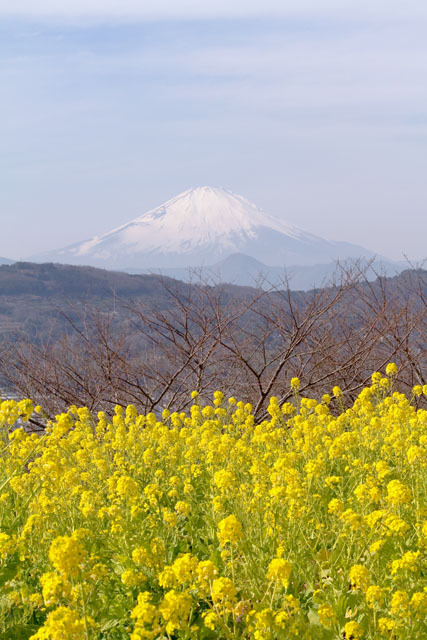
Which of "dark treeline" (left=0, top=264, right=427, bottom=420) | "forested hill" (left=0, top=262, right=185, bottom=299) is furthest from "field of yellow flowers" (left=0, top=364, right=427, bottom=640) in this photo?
"forested hill" (left=0, top=262, right=185, bottom=299)

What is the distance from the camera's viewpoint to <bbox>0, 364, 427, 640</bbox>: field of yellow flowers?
101 inches

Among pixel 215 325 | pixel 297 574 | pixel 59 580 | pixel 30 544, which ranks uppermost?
pixel 215 325

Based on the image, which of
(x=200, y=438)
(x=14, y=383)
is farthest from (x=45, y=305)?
(x=200, y=438)

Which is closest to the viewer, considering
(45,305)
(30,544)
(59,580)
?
(59,580)

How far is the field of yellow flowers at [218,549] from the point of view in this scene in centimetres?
256

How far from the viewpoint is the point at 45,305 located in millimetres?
83250

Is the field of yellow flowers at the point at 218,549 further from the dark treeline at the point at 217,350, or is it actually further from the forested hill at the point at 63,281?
the forested hill at the point at 63,281

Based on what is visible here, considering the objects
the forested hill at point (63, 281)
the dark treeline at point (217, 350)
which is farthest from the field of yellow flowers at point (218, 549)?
the forested hill at point (63, 281)

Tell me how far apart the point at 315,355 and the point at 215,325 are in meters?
2.54

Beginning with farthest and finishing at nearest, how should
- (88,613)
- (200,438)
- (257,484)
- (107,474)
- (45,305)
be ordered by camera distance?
(45,305)
(200,438)
(107,474)
(257,484)
(88,613)

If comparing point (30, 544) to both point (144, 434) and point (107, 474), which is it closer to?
point (107, 474)

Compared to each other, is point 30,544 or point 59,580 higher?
point 59,580

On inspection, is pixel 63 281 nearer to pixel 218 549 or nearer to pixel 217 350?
pixel 217 350

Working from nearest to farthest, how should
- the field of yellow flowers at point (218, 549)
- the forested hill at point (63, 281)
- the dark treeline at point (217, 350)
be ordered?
the field of yellow flowers at point (218, 549) < the dark treeline at point (217, 350) < the forested hill at point (63, 281)
